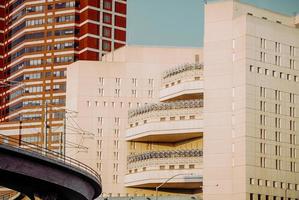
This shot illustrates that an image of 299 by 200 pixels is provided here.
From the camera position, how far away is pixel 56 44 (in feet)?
590

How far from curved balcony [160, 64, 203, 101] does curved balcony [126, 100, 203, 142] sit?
5.48 ft

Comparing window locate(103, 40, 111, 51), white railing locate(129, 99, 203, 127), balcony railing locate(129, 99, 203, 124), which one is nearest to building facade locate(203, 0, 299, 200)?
white railing locate(129, 99, 203, 127)

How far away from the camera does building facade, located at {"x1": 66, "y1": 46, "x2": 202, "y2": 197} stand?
135 meters

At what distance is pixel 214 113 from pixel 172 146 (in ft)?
55.4

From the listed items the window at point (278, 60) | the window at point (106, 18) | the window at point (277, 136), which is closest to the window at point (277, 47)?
the window at point (278, 60)

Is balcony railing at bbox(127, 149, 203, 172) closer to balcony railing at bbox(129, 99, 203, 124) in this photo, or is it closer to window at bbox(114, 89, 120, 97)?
balcony railing at bbox(129, 99, 203, 124)

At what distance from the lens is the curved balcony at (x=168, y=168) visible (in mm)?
119312

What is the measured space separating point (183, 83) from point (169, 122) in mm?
5525

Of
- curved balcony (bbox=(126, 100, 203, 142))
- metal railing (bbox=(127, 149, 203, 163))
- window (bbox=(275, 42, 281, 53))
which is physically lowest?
metal railing (bbox=(127, 149, 203, 163))

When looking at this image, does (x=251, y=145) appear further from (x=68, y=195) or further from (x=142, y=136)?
(x=68, y=195)

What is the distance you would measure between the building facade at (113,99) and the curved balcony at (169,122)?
17.3ft

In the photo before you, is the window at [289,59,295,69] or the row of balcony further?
the row of balcony

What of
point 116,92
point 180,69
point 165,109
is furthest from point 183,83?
point 116,92

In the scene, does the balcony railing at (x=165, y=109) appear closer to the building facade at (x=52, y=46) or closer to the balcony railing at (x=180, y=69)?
the balcony railing at (x=180, y=69)
